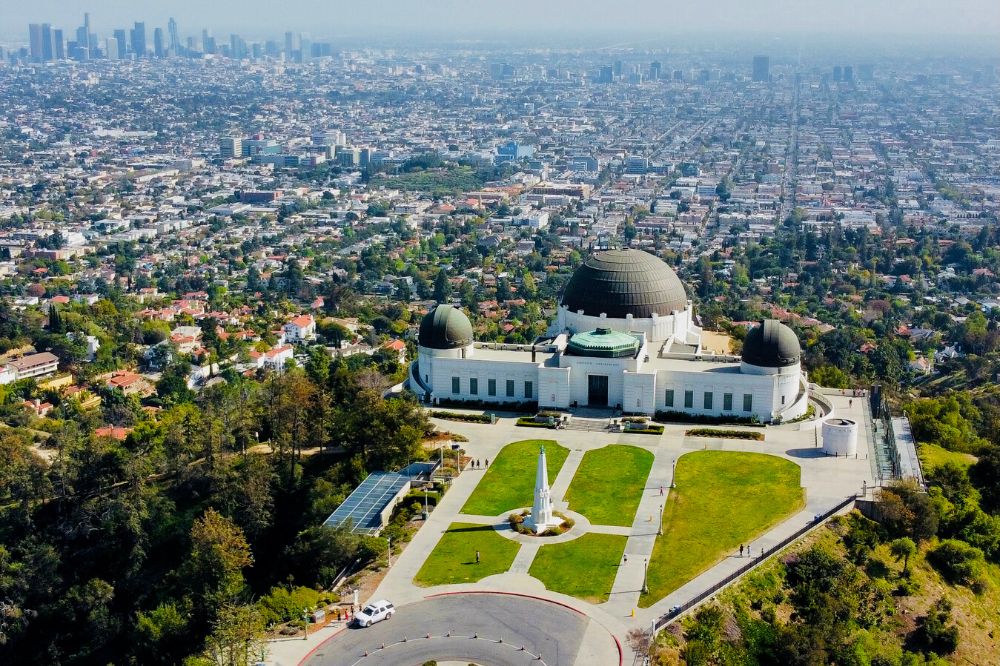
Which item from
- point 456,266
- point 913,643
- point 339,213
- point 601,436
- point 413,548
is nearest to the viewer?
point 913,643

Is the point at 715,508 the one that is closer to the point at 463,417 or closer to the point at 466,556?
the point at 466,556

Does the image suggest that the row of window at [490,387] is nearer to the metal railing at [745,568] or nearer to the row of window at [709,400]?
the row of window at [709,400]

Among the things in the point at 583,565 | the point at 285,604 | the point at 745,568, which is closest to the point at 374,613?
the point at 285,604

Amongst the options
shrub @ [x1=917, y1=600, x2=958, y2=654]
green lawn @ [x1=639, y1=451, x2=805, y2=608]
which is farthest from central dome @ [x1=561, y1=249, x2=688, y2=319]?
shrub @ [x1=917, y1=600, x2=958, y2=654]

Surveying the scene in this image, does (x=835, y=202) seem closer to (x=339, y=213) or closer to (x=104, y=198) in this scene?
(x=339, y=213)

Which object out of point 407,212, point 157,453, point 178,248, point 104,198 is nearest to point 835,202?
point 407,212

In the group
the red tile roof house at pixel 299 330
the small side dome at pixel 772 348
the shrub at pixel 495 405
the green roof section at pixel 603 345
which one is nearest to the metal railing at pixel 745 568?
the small side dome at pixel 772 348
